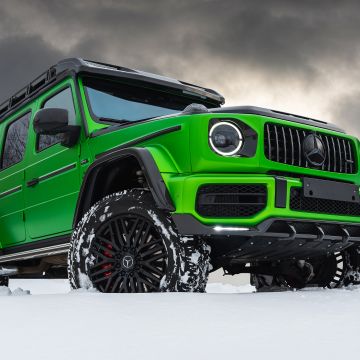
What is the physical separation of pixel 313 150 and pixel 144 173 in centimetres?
118

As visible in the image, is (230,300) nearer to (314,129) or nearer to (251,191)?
(251,191)

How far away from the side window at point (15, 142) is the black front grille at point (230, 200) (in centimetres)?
297

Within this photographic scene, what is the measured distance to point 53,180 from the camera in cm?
554

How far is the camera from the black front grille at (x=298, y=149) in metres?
4.19

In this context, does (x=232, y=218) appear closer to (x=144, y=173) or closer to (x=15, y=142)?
(x=144, y=173)

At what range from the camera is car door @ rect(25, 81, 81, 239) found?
5.26 meters

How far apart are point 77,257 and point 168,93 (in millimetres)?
2194

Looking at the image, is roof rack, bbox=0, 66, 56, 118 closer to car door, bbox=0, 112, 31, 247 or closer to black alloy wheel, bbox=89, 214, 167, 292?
car door, bbox=0, 112, 31, 247

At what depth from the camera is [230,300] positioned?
3477mm

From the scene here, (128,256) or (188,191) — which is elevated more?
(188,191)

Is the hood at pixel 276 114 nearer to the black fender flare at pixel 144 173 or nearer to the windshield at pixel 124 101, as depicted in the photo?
the black fender flare at pixel 144 173

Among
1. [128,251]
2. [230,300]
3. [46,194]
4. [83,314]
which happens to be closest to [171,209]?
[128,251]

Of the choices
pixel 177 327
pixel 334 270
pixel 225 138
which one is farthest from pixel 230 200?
pixel 334 270

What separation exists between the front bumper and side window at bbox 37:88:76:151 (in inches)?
69.2
